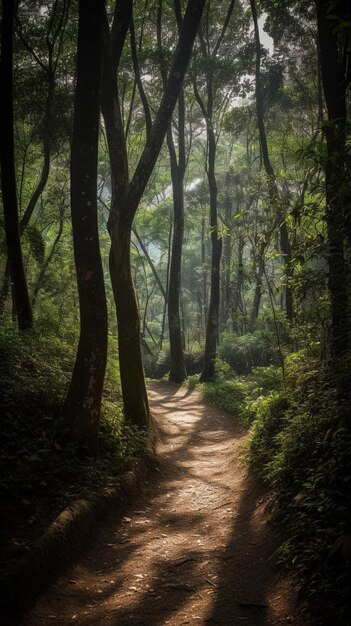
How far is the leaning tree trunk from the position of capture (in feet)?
20.2

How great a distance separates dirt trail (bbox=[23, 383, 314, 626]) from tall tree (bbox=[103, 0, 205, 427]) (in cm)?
194

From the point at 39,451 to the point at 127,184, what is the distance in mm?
5393

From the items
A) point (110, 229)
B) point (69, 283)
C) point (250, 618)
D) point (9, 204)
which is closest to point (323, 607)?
point (250, 618)

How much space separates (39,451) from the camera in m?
5.45

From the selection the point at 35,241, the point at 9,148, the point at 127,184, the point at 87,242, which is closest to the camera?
the point at 87,242

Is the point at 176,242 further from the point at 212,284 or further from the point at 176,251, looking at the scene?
the point at 212,284

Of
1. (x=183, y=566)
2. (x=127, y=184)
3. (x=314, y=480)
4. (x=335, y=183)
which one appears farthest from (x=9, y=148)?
(x=314, y=480)

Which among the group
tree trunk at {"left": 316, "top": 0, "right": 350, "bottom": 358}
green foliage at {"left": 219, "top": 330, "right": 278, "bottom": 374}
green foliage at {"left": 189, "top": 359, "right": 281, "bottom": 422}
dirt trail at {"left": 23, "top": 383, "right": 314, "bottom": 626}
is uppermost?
tree trunk at {"left": 316, "top": 0, "right": 350, "bottom": 358}

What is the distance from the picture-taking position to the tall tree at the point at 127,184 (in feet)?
26.1

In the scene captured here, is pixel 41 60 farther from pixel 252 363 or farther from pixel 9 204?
pixel 252 363

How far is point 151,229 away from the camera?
33062 mm

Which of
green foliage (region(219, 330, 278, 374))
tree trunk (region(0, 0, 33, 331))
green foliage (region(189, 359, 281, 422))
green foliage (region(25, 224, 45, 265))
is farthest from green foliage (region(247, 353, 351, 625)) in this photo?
green foliage (region(219, 330, 278, 374))

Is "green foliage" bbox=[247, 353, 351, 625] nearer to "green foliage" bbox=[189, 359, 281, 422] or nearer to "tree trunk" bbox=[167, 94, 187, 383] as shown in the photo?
"green foliage" bbox=[189, 359, 281, 422]

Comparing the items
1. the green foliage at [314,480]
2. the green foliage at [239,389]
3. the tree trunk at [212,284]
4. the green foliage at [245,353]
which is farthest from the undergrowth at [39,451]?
the green foliage at [245,353]
